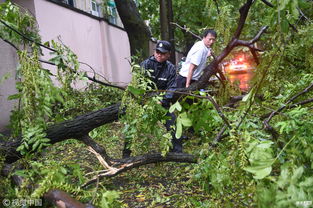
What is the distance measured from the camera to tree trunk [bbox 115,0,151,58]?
746cm

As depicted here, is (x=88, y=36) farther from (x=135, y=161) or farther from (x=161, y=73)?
(x=135, y=161)

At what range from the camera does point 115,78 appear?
39.7ft

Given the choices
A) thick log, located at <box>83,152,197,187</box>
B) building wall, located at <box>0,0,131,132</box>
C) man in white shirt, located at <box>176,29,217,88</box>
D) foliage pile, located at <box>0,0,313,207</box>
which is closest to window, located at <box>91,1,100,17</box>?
building wall, located at <box>0,0,131,132</box>

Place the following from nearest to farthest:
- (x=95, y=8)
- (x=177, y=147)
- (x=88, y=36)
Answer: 1. (x=177, y=147)
2. (x=88, y=36)
3. (x=95, y=8)

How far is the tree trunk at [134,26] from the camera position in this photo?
7465 millimetres

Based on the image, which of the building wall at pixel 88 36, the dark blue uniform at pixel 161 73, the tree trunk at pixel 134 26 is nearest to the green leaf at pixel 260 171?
the dark blue uniform at pixel 161 73

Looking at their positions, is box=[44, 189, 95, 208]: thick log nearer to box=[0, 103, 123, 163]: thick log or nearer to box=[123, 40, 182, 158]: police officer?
box=[0, 103, 123, 163]: thick log

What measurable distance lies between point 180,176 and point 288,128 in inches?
83.6

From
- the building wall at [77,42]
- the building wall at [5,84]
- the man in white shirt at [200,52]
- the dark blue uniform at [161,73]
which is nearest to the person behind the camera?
the dark blue uniform at [161,73]

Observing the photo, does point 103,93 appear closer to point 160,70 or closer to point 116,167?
point 160,70

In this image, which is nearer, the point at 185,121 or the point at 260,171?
the point at 260,171

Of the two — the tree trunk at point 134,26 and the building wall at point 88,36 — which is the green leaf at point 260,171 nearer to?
the building wall at point 88,36

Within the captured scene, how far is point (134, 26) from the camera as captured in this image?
24.7ft

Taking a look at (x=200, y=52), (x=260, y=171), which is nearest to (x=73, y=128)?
(x=200, y=52)
